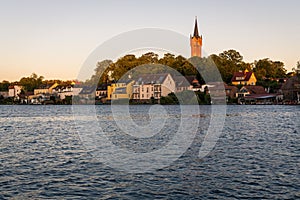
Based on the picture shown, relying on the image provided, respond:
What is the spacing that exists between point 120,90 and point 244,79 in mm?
50967

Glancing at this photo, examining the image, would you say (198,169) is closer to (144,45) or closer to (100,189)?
(100,189)

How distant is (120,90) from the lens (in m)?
148

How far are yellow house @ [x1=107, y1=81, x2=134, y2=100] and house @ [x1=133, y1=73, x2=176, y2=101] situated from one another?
2814 millimetres

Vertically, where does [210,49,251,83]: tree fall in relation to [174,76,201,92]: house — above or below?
above

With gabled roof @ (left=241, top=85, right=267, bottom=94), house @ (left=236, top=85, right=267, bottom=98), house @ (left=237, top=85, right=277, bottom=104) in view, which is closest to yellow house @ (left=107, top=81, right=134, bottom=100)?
house @ (left=236, top=85, right=267, bottom=98)

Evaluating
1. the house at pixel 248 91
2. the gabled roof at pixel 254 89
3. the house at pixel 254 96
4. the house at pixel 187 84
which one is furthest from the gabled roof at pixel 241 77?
the house at pixel 187 84

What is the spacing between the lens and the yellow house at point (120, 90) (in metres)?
144

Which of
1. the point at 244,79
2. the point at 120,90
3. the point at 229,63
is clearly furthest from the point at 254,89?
the point at 120,90

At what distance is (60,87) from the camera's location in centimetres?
18625

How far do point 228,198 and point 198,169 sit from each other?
5.60 meters

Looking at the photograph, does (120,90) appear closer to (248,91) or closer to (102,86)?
(102,86)

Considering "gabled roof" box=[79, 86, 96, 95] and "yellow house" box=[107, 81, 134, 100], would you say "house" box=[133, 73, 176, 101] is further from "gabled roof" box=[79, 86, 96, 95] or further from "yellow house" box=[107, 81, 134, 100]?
"gabled roof" box=[79, 86, 96, 95]

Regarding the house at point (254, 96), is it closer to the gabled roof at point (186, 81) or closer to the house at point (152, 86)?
the gabled roof at point (186, 81)

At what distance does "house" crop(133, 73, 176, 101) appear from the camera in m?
133
